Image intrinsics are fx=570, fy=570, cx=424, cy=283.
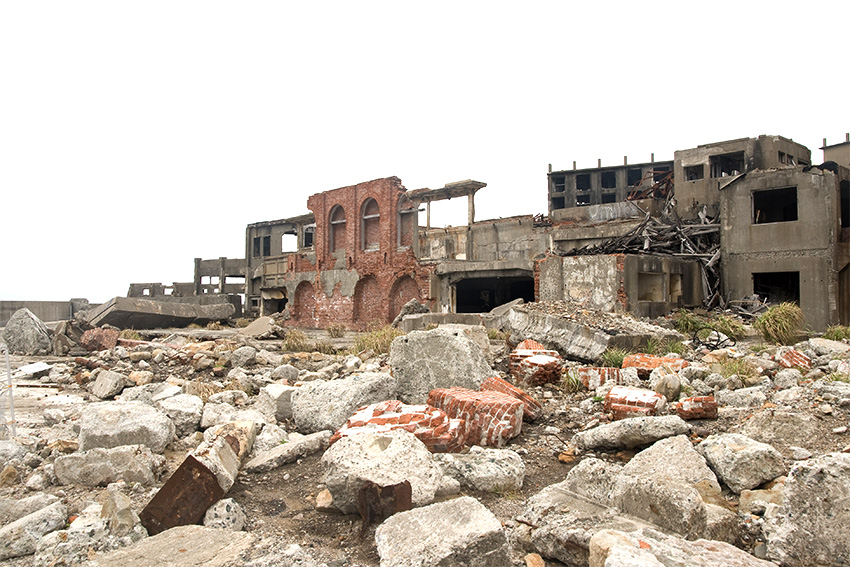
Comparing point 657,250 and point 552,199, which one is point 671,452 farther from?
point 552,199

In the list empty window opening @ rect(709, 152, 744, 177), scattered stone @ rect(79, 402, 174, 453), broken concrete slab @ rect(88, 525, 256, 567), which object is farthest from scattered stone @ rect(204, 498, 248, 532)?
empty window opening @ rect(709, 152, 744, 177)

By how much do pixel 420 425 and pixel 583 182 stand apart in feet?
117

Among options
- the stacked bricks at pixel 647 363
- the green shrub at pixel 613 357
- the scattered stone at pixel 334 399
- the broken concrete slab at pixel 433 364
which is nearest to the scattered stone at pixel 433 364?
the broken concrete slab at pixel 433 364

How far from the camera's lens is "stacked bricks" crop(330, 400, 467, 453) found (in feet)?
15.1

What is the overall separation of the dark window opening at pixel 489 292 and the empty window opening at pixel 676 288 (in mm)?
6974

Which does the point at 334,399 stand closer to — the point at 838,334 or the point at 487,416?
the point at 487,416

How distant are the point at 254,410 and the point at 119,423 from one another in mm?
1668

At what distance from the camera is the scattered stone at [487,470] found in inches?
157

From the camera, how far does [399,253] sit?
2259cm

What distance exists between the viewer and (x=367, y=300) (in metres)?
24.2

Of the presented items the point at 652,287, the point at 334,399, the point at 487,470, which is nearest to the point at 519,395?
the point at 334,399

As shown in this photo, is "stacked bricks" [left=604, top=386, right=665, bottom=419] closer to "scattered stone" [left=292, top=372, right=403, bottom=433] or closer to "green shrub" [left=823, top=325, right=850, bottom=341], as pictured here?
"scattered stone" [left=292, top=372, right=403, bottom=433]

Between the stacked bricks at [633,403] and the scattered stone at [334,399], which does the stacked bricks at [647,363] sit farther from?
the scattered stone at [334,399]

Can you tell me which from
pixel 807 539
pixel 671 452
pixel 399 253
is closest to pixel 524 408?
pixel 671 452
